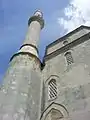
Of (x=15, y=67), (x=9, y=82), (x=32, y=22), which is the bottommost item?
(x=9, y=82)

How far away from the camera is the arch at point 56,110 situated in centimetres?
923

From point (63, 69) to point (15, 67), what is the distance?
251 centimetres

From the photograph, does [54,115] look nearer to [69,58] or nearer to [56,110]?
[56,110]

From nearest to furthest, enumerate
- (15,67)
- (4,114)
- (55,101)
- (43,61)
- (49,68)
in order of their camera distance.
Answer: (4,114) → (55,101) → (15,67) → (49,68) → (43,61)

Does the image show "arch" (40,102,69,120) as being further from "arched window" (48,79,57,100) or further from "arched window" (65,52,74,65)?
"arched window" (65,52,74,65)

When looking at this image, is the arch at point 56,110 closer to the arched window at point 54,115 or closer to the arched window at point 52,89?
the arched window at point 54,115

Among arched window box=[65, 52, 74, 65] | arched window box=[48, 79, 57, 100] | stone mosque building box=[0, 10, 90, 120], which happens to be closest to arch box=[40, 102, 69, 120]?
stone mosque building box=[0, 10, 90, 120]

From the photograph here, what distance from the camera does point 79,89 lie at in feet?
31.1

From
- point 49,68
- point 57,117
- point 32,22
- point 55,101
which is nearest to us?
point 57,117

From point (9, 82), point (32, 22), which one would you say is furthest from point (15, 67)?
point (32, 22)

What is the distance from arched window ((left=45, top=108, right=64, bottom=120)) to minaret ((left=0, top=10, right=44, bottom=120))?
520 mm

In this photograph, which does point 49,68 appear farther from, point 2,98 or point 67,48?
point 2,98

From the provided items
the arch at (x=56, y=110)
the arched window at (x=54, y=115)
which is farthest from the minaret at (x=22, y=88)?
the arched window at (x=54, y=115)

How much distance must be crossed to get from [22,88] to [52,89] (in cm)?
181
